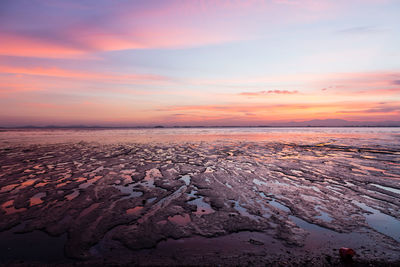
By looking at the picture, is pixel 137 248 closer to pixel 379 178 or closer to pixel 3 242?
pixel 3 242

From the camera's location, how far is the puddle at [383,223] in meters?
4.59

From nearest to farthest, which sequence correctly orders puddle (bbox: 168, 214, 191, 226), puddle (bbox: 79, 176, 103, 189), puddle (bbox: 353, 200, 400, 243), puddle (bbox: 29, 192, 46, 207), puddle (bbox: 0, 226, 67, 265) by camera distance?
puddle (bbox: 0, 226, 67, 265)
puddle (bbox: 353, 200, 400, 243)
puddle (bbox: 168, 214, 191, 226)
puddle (bbox: 29, 192, 46, 207)
puddle (bbox: 79, 176, 103, 189)

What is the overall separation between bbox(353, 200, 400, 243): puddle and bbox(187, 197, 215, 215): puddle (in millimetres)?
4209

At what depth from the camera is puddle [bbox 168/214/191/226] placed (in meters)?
5.25

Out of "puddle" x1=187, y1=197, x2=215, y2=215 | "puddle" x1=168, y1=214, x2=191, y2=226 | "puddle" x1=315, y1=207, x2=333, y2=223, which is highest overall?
"puddle" x1=315, y1=207, x2=333, y2=223

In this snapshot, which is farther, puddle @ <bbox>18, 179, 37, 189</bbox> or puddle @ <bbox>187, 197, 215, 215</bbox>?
puddle @ <bbox>18, 179, 37, 189</bbox>

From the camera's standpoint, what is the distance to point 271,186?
8.33 metres

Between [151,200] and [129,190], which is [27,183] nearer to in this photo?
[129,190]

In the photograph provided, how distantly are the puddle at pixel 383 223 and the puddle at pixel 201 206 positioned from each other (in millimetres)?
4209

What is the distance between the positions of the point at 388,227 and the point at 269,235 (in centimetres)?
310

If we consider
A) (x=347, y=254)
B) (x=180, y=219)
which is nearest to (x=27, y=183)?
(x=180, y=219)

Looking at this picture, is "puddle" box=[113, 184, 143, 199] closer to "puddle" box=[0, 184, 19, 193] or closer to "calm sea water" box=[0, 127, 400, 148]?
"puddle" box=[0, 184, 19, 193]

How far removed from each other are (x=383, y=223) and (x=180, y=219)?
5.32 metres

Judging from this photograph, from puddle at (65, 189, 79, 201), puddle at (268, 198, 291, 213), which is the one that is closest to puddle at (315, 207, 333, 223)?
puddle at (268, 198, 291, 213)
